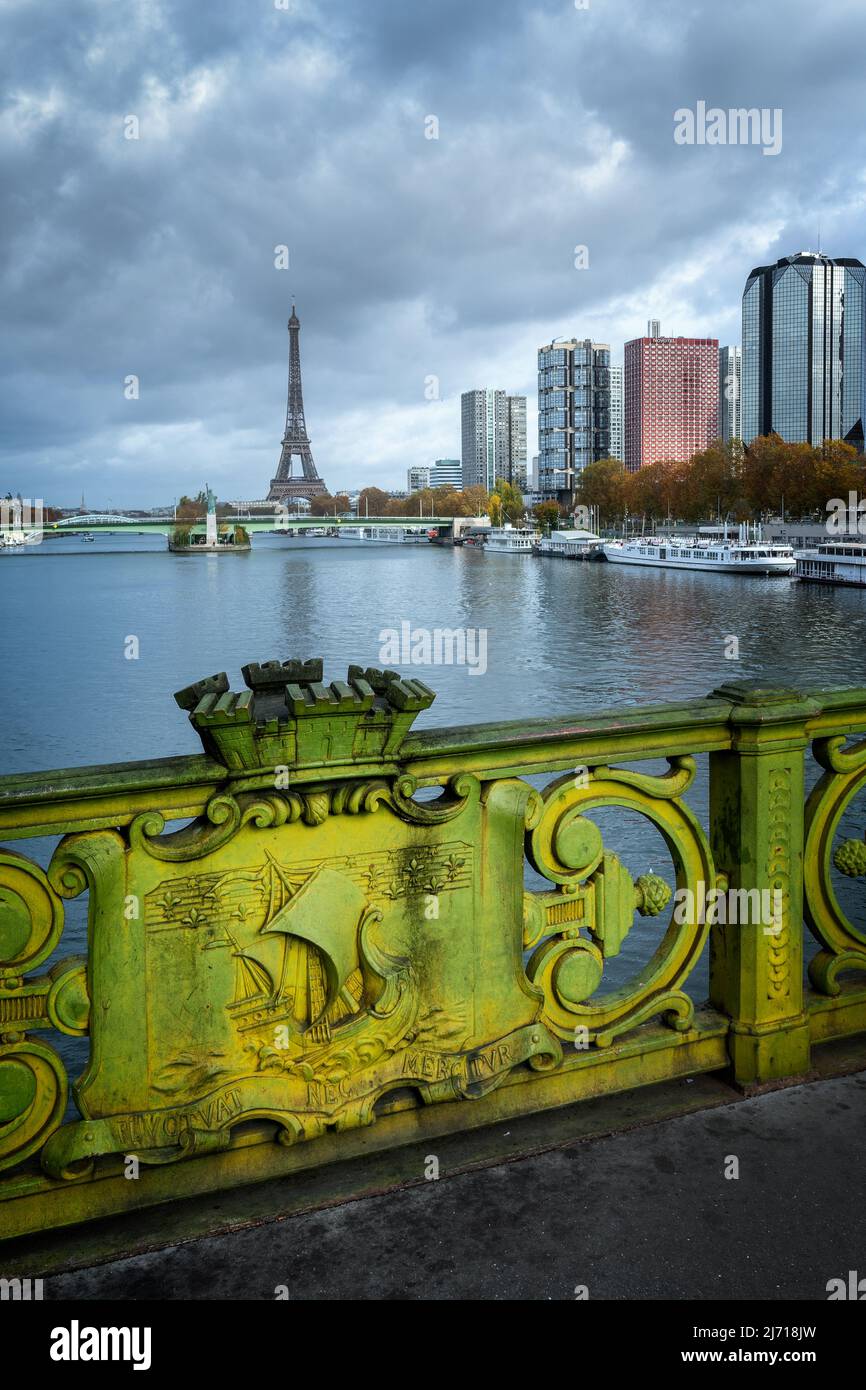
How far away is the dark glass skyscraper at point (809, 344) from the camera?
18725cm

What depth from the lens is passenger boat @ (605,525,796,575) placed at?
300ft

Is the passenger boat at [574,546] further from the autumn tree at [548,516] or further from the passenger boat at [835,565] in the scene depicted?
the passenger boat at [835,565]

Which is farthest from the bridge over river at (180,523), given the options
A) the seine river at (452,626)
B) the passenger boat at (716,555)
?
the passenger boat at (716,555)

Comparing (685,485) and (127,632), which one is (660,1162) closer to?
(127,632)

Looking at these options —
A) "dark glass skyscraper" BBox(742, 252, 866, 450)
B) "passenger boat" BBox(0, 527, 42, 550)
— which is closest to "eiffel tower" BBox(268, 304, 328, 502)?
"passenger boat" BBox(0, 527, 42, 550)

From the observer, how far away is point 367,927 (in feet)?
10.6

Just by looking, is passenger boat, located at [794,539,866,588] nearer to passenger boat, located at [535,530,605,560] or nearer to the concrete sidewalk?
passenger boat, located at [535,530,605,560]

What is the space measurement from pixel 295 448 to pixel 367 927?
194620 mm

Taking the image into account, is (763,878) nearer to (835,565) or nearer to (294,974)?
(294,974)

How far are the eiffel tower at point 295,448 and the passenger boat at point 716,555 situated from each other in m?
87.7

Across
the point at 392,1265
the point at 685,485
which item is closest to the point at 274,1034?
the point at 392,1265

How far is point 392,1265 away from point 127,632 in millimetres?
58927

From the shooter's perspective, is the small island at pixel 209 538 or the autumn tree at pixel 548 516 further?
the autumn tree at pixel 548 516

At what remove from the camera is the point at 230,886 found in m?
3.09
